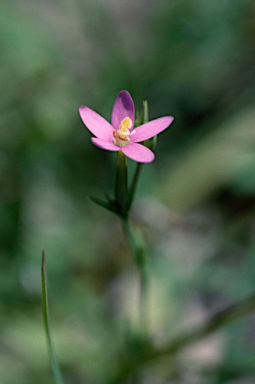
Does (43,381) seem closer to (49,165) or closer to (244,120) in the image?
(49,165)

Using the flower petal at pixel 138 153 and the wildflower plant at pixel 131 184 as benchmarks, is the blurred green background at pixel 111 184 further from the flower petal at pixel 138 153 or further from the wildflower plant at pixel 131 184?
the flower petal at pixel 138 153

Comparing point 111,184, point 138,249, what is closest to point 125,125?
point 138,249

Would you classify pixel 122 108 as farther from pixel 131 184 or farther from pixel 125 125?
pixel 131 184

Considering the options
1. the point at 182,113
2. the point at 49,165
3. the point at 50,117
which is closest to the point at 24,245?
the point at 49,165

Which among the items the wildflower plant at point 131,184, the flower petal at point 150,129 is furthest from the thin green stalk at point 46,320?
the flower petal at point 150,129

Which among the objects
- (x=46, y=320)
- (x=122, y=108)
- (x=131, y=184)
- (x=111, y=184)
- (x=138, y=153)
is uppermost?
(x=111, y=184)
